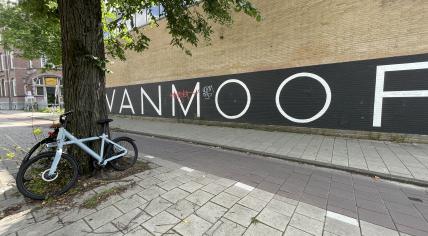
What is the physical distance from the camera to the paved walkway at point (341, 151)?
4668 millimetres

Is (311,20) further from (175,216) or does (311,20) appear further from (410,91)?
(175,216)

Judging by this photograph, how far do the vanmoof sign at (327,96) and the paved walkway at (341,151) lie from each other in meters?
0.82

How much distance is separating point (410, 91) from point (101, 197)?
8967 mm

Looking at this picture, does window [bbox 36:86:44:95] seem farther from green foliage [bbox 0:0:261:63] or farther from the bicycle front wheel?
the bicycle front wheel

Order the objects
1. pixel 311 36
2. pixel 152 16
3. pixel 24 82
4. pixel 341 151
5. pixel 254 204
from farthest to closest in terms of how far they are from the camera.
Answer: pixel 24 82, pixel 311 36, pixel 341 151, pixel 152 16, pixel 254 204

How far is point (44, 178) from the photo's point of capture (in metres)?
3.24

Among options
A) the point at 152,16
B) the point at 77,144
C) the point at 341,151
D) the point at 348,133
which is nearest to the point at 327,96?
the point at 348,133

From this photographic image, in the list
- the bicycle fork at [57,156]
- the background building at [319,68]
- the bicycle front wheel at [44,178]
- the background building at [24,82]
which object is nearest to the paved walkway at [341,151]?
the background building at [319,68]

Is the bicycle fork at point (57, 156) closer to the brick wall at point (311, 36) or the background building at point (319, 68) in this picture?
the background building at point (319, 68)

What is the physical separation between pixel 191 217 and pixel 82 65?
3143 mm

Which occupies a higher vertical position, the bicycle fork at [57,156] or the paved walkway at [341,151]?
the bicycle fork at [57,156]

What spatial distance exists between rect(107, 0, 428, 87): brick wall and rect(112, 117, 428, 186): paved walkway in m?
3.05

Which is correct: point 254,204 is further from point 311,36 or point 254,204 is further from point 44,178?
point 311,36

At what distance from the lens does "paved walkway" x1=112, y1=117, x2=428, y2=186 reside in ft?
15.3
